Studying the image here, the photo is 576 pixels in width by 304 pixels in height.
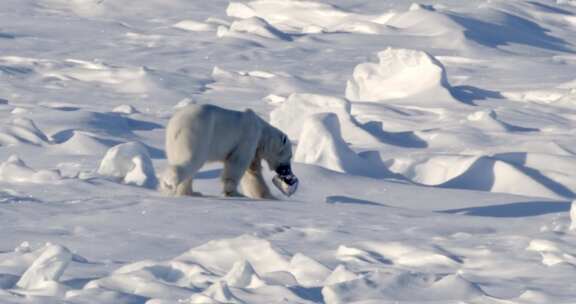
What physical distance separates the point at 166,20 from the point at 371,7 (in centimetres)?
326

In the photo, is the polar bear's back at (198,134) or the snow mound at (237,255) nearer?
the snow mound at (237,255)

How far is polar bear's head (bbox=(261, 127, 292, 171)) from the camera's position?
785 centimetres

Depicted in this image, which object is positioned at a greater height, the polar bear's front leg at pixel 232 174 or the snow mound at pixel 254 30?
the polar bear's front leg at pixel 232 174

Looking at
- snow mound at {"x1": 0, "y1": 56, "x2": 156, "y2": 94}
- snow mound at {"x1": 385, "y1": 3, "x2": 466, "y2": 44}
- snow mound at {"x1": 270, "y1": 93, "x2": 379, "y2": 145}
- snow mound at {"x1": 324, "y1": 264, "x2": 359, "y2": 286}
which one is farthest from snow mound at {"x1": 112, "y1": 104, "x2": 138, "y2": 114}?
snow mound at {"x1": 324, "y1": 264, "x2": 359, "y2": 286}

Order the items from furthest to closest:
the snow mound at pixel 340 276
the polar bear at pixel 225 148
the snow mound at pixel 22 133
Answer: the snow mound at pixel 22 133 → the polar bear at pixel 225 148 → the snow mound at pixel 340 276

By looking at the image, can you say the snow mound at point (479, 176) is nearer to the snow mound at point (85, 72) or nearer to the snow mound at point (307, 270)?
the snow mound at point (307, 270)

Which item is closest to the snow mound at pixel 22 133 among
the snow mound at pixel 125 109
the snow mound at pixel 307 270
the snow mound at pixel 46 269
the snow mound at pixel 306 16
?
the snow mound at pixel 125 109

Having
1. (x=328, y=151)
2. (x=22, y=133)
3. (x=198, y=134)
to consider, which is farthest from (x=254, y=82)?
(x=198, y=134)

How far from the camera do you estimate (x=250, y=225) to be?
6.14 m

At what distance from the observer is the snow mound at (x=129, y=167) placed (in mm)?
7711

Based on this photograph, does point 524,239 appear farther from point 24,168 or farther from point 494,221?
point 24,168

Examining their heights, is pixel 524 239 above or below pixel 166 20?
above

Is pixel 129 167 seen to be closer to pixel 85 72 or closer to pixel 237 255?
pixel 237 255

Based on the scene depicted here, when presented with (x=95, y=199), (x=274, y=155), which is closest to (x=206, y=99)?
(x=274, y=155)
